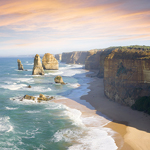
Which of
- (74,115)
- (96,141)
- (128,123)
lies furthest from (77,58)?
(96,141)

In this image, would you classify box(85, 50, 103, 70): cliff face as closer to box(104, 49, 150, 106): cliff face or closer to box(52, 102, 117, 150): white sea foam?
box(104, 49, 150, 106): cliff face

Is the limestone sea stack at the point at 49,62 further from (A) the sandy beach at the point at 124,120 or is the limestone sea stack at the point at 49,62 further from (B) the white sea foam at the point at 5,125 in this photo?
(B) the white sea foam at the point at 5,125

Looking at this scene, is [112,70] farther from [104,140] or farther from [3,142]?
[3,142]

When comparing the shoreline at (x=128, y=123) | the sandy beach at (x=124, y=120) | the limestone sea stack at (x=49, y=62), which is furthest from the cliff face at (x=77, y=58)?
the shoreline at (x=128, y=123)

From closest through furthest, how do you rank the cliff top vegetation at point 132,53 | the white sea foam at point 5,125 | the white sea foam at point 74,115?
the white sea foam at point 5,125, the white sea foam at point 74,115, the cliff top vegetation at point 132,53

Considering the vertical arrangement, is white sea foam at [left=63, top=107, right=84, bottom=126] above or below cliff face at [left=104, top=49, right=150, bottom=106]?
Answer: below

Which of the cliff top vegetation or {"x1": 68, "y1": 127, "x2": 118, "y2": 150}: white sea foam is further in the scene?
the cliff top vegetation

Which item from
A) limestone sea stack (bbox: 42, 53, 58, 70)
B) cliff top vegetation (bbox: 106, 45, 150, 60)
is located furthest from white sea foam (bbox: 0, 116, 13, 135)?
limestone sea stack (bbox: 42, 53, 58, 70)

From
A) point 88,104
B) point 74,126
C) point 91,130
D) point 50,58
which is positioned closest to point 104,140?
point 91,130
